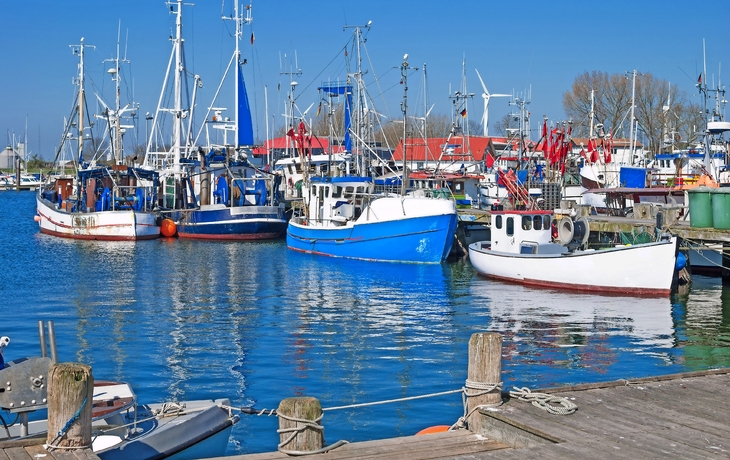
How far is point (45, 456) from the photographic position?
22.1ft

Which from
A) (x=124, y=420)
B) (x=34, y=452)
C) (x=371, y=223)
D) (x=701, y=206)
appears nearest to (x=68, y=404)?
(x=34, y=452)

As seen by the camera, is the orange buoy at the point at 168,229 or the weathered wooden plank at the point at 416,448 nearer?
the weathered wooden plank at the point at 416,448

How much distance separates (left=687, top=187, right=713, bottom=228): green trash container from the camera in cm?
2453

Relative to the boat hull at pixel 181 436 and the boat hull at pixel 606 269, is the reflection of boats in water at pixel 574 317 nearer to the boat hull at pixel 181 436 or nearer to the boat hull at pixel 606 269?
the boat hull at pixel 606 269

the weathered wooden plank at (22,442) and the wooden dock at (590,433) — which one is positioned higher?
the weathered wooden plank at (22,442)

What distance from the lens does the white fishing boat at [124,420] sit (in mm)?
7742

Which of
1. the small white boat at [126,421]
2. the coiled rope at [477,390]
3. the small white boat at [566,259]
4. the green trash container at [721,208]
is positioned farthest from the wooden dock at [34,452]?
the green trash container at [721,208]

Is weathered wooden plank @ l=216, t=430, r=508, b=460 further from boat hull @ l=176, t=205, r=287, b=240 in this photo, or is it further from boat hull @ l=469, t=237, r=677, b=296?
boat hull @ l=176, t=205, r=287, b=240

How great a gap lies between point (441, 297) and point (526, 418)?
17.1 m

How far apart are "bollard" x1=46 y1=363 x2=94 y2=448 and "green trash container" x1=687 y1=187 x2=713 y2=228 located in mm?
21131

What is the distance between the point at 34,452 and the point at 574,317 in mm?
15949

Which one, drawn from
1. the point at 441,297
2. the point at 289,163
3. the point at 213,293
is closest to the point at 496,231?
the point at 441,297

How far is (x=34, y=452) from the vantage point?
684cm

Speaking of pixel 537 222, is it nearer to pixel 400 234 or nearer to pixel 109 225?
pixel 400 234
